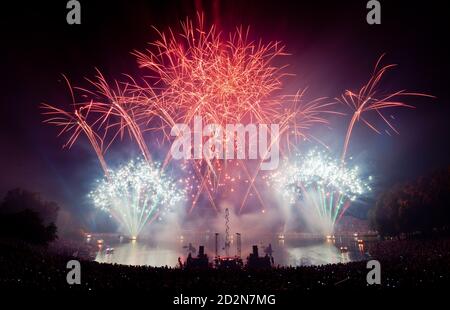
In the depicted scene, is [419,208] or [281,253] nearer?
[281,253]

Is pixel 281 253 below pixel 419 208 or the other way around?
below

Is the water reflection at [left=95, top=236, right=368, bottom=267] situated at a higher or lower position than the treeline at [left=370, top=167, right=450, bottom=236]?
lower

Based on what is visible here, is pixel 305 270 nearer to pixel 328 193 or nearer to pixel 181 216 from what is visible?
pixel 328 193

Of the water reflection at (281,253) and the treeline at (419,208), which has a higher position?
the treeline at (419,208)

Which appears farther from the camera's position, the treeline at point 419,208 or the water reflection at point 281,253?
the treeline at point 419,208

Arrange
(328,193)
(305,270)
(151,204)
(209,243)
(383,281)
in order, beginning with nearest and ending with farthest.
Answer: (383,281) → (305,270) → (209,243) → (328,193) → (151,204)

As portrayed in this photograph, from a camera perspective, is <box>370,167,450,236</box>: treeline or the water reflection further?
<box>370,167,450,236</box>: treeline
